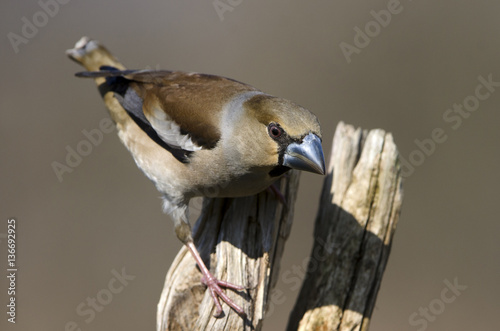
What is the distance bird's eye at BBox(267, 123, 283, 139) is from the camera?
354 centimetres

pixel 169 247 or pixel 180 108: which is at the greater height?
pixel 180 108

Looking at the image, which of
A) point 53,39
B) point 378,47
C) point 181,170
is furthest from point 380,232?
point 53,39

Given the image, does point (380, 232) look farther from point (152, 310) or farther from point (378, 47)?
point (378, 47)

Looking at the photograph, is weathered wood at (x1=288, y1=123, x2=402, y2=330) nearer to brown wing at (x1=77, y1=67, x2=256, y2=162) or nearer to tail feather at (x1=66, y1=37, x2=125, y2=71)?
brown wing at (x1=77, y1=67, x2=256, y2=162)

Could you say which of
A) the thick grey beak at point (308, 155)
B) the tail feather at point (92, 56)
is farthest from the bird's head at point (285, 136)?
the tail feather at point (92, 56)

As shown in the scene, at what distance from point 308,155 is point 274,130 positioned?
29 cm

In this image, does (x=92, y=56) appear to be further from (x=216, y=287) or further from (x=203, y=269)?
(x=216, y=287)

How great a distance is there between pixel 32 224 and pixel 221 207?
13.2ft

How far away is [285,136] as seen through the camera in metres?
3.52

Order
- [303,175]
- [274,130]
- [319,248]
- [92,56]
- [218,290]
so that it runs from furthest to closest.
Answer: [303,175] < [92,56] < [319,248] < [218,290] < [274,130]

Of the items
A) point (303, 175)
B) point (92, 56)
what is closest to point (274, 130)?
point (92, 56)

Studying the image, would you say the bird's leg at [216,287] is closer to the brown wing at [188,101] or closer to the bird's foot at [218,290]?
the bird's foot at [218,290]

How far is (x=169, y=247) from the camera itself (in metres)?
7.48

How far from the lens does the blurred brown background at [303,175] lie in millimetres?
7043
